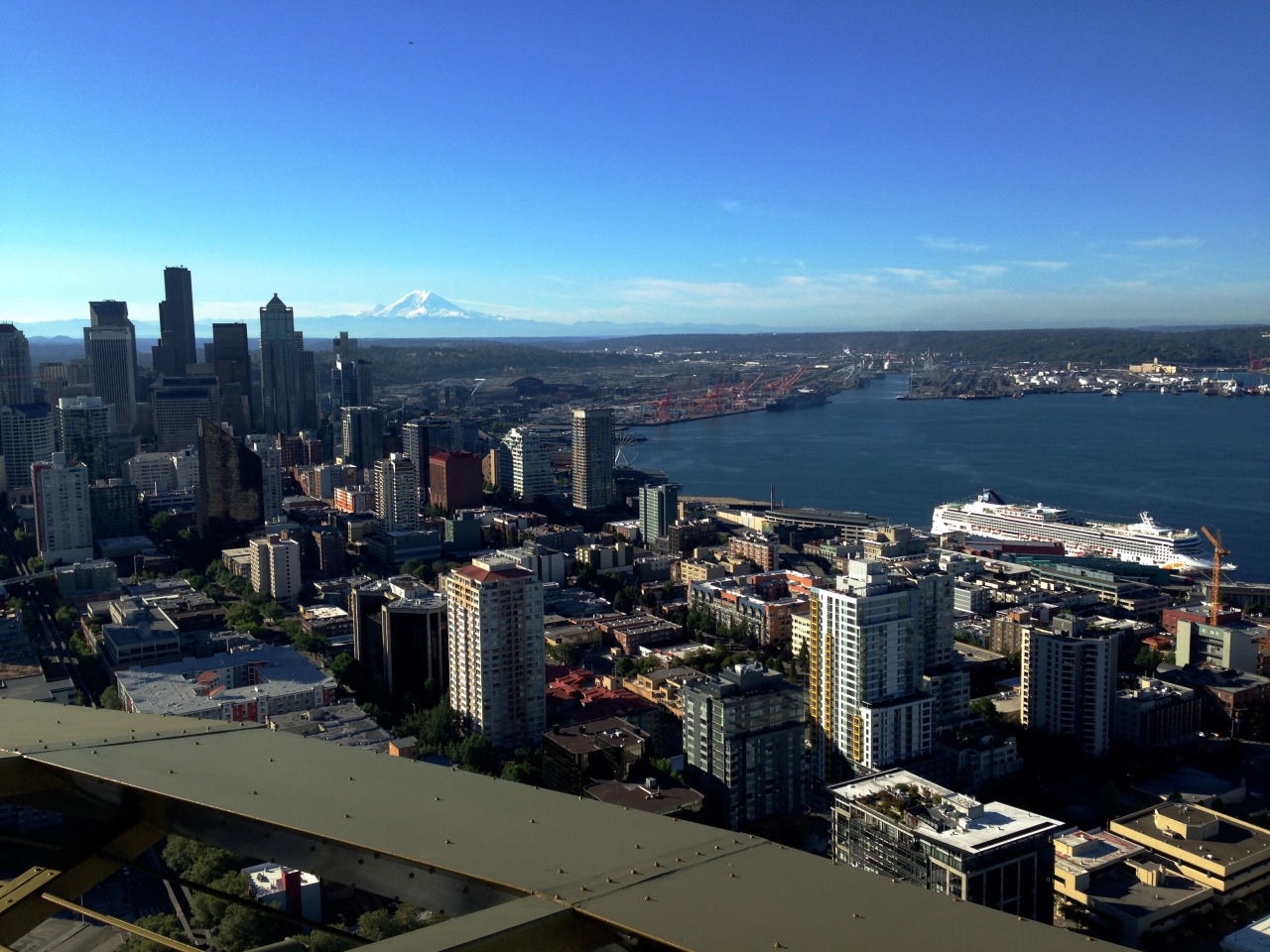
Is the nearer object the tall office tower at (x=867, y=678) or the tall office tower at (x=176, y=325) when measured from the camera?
the tall office tower at (x=867, y=678)

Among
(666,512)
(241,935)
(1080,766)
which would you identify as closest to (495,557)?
(666,512)

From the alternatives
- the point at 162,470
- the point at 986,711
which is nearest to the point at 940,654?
the point at 986,711

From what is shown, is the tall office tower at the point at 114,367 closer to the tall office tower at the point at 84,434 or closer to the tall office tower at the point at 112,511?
the tall office tower at the point at 84,434

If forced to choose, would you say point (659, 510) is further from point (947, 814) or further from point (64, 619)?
point (947, 814)

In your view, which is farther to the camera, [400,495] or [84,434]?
[84,434]

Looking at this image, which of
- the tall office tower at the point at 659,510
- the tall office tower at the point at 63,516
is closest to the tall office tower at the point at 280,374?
the tall office tower at the point at 63,516

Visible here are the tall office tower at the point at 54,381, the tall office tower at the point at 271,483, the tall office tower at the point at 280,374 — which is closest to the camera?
the tall office tower at the point at 271,483
